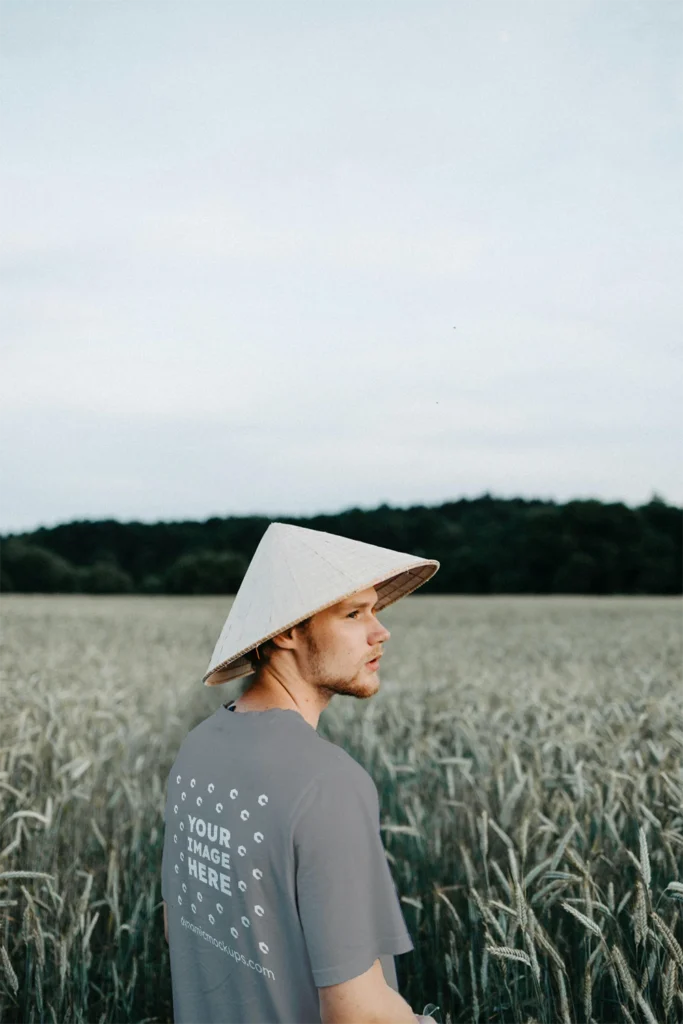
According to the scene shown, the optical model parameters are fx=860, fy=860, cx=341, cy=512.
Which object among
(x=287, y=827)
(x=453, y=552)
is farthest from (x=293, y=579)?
(x=453, y=552)

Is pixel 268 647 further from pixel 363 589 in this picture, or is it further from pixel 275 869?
pixel 275 869

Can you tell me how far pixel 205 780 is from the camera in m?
1.56

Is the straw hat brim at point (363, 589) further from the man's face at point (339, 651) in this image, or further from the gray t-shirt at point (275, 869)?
the gray t-shirt at point (275, 869)

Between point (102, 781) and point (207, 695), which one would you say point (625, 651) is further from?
point (102, 781)

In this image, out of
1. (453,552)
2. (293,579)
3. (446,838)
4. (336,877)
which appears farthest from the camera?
(453,552)

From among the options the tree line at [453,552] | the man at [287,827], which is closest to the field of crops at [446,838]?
the man at [287,827]

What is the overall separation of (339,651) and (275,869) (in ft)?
1.39

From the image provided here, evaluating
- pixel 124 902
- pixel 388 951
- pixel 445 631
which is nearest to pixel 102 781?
pixel 124 902

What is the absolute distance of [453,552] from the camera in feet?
149

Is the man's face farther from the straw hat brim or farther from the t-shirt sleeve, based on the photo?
the t-shirt sleeve

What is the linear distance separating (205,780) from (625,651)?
9.17 metres

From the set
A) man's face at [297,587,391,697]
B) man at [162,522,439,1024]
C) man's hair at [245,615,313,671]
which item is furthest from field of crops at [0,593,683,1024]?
man's hair at [245,615,313,671]

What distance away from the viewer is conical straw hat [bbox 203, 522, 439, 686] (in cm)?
159

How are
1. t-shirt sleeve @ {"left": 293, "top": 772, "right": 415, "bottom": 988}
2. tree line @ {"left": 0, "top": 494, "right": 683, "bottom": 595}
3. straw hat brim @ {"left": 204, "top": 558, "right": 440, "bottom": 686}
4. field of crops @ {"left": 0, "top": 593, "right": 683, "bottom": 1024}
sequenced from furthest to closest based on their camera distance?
tree line @ {"left": 0, "top": 494, "right": 683, "bottom": 595} < field of crops @ {"left": 0, "top": 593, "right": 683, "bottom": 1024} < straw hat brim @ {"left": 204, "top": 558, "right": 440, "bottom": 686} < t-shirt sleeve @ {"left": 293, "top": 772, "right": 415, "bottom": 988}
